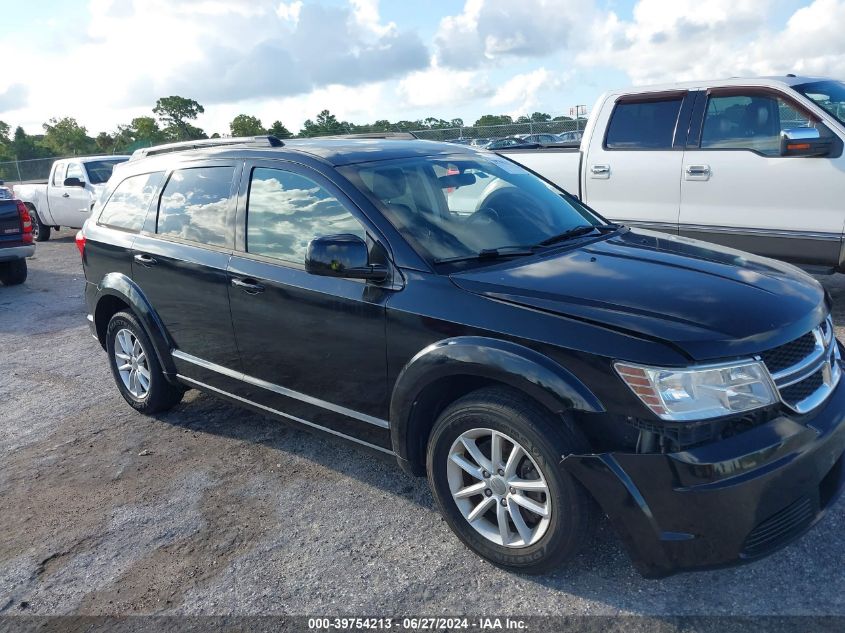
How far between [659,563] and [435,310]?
1307mm

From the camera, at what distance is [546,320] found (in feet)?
9.34

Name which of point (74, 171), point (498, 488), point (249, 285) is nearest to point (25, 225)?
point (74, 171)

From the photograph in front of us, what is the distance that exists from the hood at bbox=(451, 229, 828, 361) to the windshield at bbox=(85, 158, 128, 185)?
13.1 m

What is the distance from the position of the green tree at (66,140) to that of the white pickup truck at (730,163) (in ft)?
222

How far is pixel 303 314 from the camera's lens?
3678 millimetres

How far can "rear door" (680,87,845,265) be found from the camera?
620cm

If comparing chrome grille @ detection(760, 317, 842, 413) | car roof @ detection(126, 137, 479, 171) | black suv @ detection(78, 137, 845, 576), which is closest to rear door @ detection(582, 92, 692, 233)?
black suv @ detection(78, 137, 845, 576)

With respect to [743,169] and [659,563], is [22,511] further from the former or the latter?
[743,169]

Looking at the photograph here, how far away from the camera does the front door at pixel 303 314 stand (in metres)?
3.47

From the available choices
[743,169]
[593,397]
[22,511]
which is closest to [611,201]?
[743,169]

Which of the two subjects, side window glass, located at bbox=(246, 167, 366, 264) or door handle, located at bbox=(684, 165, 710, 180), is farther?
door handle, located at bbox=(684, 165, 710, 180)

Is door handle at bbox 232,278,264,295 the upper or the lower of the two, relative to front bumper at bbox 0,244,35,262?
upper

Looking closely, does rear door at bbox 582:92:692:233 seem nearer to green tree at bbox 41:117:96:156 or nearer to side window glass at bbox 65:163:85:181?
side window glass at bbox 65:163:85:181

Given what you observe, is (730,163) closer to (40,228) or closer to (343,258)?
(343,258)
